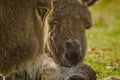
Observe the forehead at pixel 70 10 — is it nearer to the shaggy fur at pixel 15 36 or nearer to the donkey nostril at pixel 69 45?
the donkey nostril at pixel 69 45

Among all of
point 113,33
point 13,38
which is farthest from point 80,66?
point 113,33

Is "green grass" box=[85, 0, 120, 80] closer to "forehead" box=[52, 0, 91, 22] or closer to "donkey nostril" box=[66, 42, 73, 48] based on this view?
"forehead" box=[52, 0, 91, 22]

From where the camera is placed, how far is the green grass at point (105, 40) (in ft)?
32.3

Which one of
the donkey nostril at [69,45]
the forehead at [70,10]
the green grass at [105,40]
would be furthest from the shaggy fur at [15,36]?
the green grass at [105,40]

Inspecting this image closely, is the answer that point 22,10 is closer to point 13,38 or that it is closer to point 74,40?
point 13,38

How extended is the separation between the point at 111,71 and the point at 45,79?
284cm

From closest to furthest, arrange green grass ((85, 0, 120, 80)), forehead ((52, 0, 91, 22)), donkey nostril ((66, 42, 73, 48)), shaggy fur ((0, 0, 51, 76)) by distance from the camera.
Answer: shaggy fur ((0, 0, 51, 76))
donkey nostril ((66, 42, 73, 48))
forehead ((52, 0, 91, 22))
green grass ((85, 0, 120, 80))

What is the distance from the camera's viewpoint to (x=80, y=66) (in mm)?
6805

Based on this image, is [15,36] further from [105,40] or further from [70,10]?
[105,40]

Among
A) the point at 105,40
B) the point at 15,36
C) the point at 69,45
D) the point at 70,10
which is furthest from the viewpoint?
the point at 105,40

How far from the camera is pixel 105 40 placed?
1638 centimetres

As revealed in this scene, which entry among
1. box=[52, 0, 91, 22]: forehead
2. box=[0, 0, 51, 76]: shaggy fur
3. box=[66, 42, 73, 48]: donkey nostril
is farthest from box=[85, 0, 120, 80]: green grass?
box=[0, 0, 51, 76]: shaggy fur

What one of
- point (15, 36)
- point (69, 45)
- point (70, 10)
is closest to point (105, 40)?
point (70, 10)

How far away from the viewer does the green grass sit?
32.3 ft
